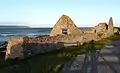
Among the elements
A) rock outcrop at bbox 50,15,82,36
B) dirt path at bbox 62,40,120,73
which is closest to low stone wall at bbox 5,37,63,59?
dirt path at bbox 62,40,120,73

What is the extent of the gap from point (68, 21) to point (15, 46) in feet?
65.1

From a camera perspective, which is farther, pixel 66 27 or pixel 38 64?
pixel 66 27

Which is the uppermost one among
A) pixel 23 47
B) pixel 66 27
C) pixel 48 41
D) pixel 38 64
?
pixel 66 27

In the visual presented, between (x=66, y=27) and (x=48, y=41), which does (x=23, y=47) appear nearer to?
(x=48, y=41)

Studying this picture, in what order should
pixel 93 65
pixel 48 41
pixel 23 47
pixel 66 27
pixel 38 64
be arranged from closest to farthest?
pixel 93 65 → pixel 38 64 → pixel 23 47 → pixel 48 41 → pixel 66 27

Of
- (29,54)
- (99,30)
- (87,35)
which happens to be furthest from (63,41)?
(99,30)

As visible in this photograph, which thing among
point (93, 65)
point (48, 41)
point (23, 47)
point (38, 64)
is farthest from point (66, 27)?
point (93, 65)

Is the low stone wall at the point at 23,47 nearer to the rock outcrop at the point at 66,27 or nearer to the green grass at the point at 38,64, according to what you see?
the green grass at the point at 38,64

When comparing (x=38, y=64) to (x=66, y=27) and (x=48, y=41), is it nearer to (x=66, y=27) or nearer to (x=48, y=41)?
(x=48, y=41)

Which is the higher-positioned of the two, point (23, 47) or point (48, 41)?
point (48, 41)

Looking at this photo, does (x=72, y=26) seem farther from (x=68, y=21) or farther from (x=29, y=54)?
(x=29, y=54)

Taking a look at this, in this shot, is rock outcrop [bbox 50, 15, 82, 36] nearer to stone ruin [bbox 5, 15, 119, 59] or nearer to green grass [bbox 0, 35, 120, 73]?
stone ruin [bbox 5, 15, 119, 59]

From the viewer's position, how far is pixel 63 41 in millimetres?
39219

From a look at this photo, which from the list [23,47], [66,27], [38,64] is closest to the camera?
[38,64]
